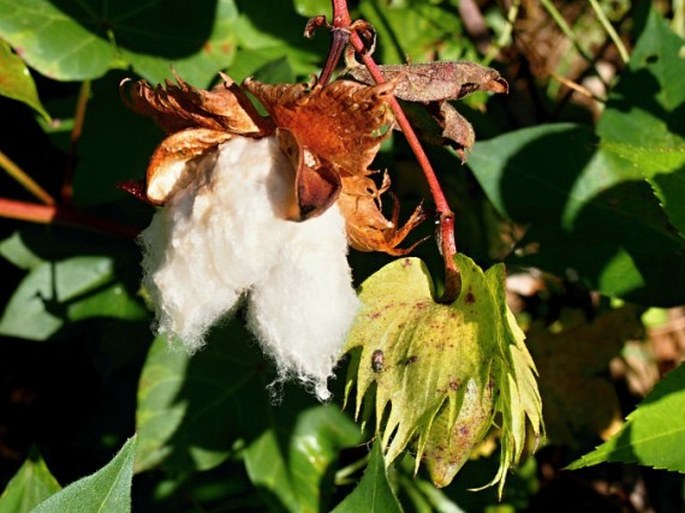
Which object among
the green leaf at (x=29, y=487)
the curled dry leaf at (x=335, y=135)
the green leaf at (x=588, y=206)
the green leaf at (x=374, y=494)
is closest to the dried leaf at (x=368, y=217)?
the curled dry leaf at (x=335, y=135)

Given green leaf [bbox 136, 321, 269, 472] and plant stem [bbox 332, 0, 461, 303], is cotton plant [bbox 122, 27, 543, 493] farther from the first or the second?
green leaf [bbox 136, 321, 269, 472]

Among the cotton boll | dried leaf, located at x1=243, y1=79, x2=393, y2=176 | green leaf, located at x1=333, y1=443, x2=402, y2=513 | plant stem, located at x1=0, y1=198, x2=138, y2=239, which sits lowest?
plant stem, located at x1=0, y1=198, x2=138, y2=239

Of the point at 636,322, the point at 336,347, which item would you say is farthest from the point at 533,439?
the point at 636,322

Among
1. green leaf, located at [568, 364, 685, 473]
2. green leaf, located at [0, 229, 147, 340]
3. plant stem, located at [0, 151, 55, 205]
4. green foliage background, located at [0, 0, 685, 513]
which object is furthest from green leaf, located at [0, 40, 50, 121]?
green leaf, located at [568, 364, 685, 473]

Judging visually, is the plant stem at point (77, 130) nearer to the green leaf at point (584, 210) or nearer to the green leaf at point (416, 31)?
the green leaf at point (416, 31)

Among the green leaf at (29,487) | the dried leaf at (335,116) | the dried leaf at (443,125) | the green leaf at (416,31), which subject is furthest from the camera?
the green leaf at (416,31)

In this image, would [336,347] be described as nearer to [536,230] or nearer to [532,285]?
[536,230]

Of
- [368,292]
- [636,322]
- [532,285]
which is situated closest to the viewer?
[368,292]

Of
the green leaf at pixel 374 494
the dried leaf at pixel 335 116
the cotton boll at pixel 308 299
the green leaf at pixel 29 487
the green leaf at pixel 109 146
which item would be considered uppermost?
the dried leaf at pixel 335 116

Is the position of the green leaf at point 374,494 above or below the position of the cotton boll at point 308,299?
below
